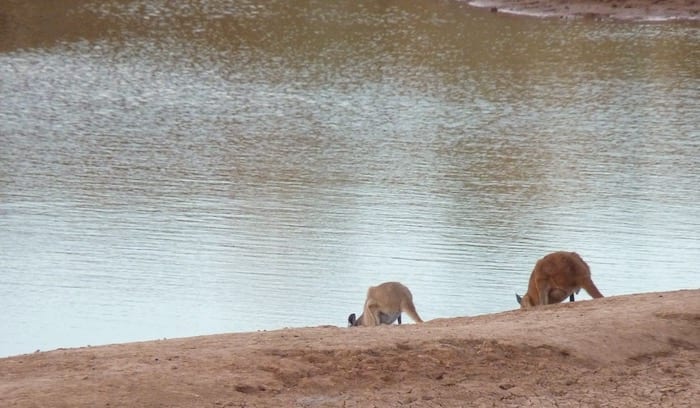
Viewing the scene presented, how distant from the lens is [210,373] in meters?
5.47

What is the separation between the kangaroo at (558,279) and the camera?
303 inches

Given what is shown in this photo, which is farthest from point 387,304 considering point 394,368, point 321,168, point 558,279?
point 321,168

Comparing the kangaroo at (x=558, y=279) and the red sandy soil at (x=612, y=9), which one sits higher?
the red sandy soil at (x=612, y=9)

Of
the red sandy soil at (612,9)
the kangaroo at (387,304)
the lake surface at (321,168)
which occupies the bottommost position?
the kangaroo at (387,304)

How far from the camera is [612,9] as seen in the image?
29.1 meters

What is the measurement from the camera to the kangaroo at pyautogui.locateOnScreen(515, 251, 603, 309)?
7.70 meters

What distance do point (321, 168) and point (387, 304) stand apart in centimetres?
747

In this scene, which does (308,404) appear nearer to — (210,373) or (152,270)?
(210,373)

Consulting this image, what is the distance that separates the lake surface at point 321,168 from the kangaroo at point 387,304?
1.67m

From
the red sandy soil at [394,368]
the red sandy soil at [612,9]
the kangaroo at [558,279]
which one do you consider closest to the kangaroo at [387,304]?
the kangaroo at [558,279]

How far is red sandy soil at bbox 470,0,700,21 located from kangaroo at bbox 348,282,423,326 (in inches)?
856

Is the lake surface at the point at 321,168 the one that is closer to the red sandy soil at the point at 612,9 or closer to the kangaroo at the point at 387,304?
the red sandy soil at the point at 612,9

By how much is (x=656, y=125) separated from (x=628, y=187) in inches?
155

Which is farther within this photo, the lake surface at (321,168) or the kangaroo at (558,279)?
the lake surface at (321,168)
